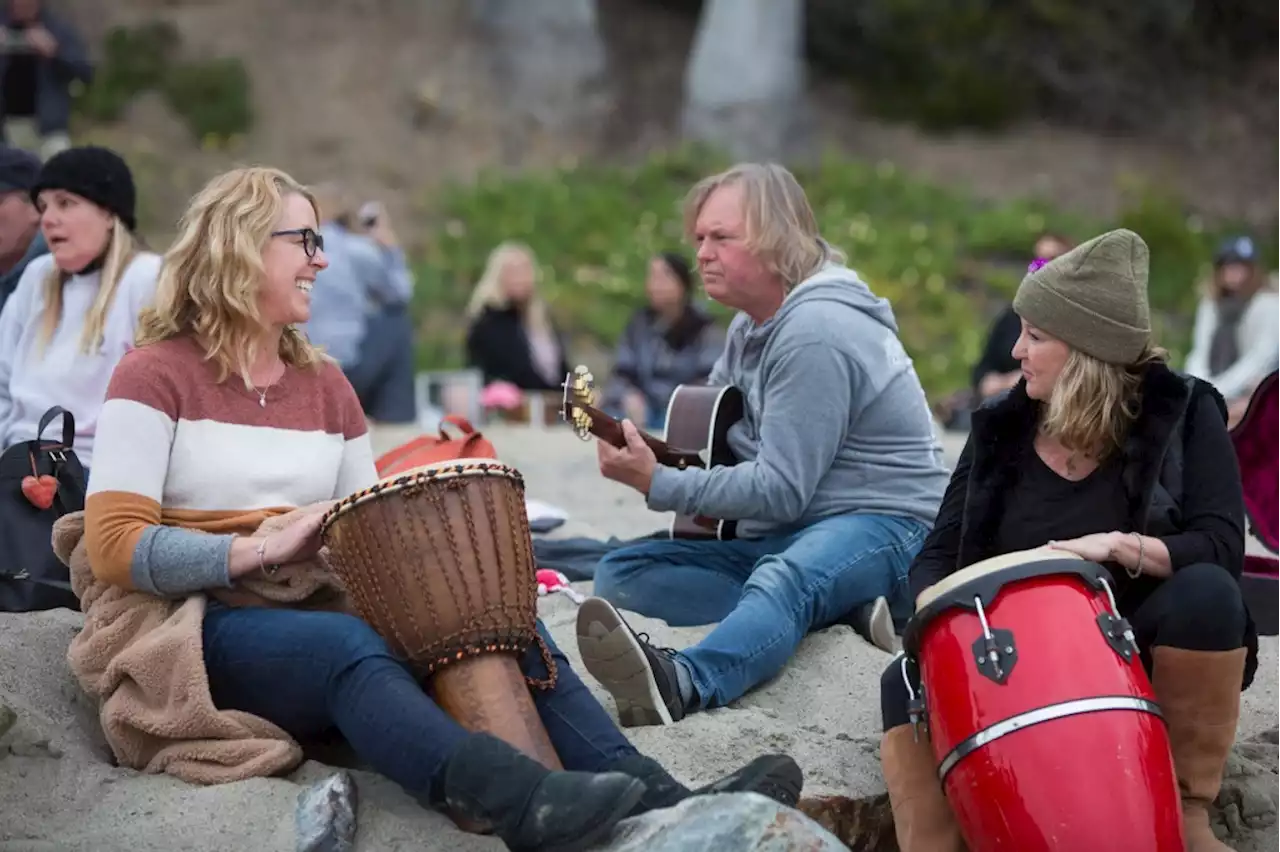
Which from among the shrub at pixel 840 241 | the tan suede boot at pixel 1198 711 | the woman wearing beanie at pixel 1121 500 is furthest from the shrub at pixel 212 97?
the tan suede boot at pixel 1198 711

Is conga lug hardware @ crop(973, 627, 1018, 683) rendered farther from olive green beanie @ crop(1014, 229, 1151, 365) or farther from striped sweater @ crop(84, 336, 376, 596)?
striped sweater @ crop(84, 336, 376, 596)

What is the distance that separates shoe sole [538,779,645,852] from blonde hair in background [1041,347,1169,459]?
123 cm

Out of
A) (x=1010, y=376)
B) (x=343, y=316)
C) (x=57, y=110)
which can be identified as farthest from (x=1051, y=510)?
(x=57, y=110)

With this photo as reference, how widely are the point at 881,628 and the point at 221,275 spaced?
190 cm

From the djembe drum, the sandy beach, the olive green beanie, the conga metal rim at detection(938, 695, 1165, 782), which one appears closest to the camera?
the conga metal rim at detection(938, 695, 1165, 782)

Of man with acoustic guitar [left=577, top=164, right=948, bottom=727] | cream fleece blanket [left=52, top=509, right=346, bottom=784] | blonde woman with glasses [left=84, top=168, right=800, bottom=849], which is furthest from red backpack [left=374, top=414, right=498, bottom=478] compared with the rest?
cream fleece blanket [left=52, top=509, right=346, bottom=784]

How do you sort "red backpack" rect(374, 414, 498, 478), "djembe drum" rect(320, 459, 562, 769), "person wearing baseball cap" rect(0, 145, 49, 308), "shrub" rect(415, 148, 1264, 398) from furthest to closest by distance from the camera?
"shrub" rect(415, 148, 1264, 398) → "person wearing baseball cap" rect(0, 145, 49, 308) → "red backpack" rect(374, 414, 498, 478) → "djembe drum" rect(320, 459, 562, 769)

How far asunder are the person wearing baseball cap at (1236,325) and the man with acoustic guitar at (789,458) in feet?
17.2

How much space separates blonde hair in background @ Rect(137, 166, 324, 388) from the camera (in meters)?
3.78

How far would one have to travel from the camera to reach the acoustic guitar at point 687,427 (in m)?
4.76

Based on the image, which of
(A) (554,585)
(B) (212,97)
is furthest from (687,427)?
(B) (212,97)

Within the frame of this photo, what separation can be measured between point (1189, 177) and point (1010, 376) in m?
9.05

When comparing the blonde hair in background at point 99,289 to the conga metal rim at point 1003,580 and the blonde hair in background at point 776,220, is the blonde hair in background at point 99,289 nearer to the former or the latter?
the blonde hair in background at point 776,220

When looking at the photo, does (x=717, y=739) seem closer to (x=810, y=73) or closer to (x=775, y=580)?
(x=775, y=580)
